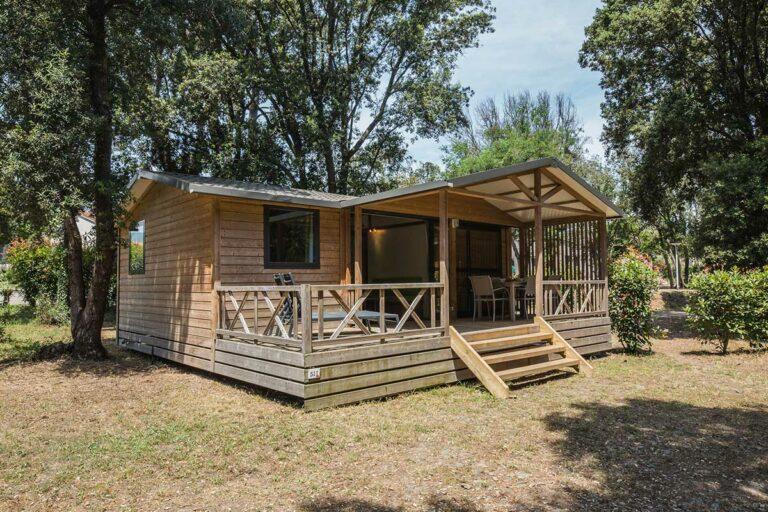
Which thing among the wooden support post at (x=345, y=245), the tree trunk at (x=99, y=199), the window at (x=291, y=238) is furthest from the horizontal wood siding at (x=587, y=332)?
the tree trunk at (x=99, y=199)

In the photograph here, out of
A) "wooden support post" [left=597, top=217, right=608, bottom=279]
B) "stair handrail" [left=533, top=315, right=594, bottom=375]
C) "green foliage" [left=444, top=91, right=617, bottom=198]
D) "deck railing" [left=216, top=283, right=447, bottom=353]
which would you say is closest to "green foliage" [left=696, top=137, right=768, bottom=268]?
"wooden support post" [left=597, top=217, right=608, bottom=279]

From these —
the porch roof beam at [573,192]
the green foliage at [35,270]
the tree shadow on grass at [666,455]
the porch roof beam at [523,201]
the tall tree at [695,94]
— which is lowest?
the tree shadow on grass at [666,455]

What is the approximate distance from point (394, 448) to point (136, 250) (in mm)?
7821

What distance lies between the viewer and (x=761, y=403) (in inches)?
236

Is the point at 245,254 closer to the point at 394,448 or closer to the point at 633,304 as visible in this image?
the point at 394,448

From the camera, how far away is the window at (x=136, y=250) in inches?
394

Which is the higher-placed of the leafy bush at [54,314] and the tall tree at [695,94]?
the tall tree at [695,94]

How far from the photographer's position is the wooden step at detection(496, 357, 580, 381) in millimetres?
6832

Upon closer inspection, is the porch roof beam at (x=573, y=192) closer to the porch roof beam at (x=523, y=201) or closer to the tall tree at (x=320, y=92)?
the porch roof beam at (x=523, y=201)

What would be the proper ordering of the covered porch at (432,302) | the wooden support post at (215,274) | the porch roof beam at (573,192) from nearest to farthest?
the covered porch at (432,302) < the wooden support post at (215,274) < the porch roof beam at (573,192)

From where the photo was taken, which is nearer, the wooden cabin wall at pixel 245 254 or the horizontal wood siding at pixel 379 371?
the horizontal wood siding at pixel 379 371

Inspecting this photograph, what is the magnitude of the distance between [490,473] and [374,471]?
0.90 m

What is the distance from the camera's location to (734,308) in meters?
9.26

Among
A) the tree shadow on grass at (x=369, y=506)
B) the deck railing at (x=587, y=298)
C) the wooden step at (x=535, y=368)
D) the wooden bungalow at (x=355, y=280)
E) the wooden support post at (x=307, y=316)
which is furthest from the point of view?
the deck railing at (x=587, y=298)
